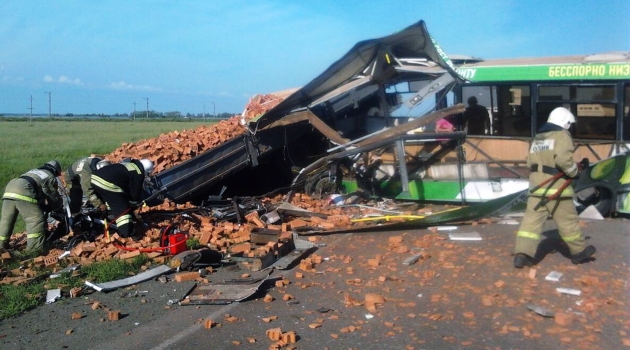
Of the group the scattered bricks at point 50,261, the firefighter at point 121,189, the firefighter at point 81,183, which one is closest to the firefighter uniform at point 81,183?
the firefighter at point 81,183

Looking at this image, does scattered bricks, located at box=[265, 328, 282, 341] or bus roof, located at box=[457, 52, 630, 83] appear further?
bus roof, located at box=[457, 52, 630, 83]

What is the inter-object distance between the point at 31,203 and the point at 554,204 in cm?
694

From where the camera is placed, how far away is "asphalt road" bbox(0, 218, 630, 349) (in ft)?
16.7

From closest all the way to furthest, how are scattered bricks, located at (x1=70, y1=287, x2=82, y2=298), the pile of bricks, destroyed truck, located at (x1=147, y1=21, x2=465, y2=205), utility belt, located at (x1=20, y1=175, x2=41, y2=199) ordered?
scattered bricks, located at (x1=70, y1=287, x2=82, y2=298) < utility belt, located at (x1=20, y1=175, x2=41, y2=199) < destroyed truck, located at (x1=147, y1=21, x2=465, y2=205) < the pile of bricks

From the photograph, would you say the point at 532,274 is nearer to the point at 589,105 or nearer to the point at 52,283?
the point at 589,105

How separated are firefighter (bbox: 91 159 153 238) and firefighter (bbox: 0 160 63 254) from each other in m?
0.66

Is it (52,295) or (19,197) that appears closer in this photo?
(52,295)

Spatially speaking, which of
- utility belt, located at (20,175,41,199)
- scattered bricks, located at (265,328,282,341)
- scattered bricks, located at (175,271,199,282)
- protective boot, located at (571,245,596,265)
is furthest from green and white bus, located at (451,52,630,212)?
utility belt, located at (20,175,41,199)

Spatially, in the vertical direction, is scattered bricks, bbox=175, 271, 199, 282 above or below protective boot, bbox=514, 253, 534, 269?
below

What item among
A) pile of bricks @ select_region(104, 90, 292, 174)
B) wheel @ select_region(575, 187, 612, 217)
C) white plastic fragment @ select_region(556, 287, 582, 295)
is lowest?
white plastic fragment @ select_region(556, 287, 582, 295)

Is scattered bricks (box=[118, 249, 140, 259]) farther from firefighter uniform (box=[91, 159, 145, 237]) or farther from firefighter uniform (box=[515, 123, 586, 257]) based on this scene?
firefighter uniform (box=[515, 123, 586, 257])

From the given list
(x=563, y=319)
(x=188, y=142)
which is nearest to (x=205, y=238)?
(x=188, y=142)

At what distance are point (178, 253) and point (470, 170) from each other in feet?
16.6

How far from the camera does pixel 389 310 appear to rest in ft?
18.9
